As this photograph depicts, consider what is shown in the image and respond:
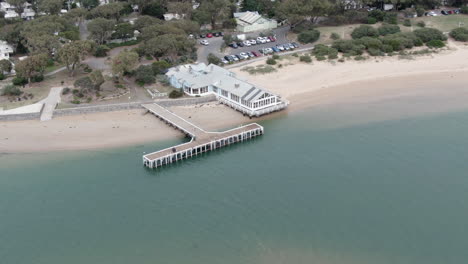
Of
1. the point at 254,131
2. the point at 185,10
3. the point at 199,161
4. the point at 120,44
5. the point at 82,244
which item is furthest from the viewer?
the point at 185,10

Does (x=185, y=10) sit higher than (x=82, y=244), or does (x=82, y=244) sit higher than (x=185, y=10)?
(x=185, y=10)

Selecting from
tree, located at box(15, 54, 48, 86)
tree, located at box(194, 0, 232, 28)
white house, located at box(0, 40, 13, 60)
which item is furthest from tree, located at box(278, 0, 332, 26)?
white house, located at box(0, 40, 13, 60)

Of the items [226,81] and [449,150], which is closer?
[449,150]

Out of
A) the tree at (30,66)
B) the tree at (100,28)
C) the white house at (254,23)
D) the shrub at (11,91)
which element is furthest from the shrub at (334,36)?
the shrub at (11,91)

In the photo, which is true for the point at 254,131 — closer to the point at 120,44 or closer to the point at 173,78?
the point at 173,78

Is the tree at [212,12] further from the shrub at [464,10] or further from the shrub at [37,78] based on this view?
the shrub at [464,10]

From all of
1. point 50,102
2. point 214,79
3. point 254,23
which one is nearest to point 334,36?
point 254,23

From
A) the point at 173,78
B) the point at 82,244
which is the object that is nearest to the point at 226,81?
the point at 173,78
